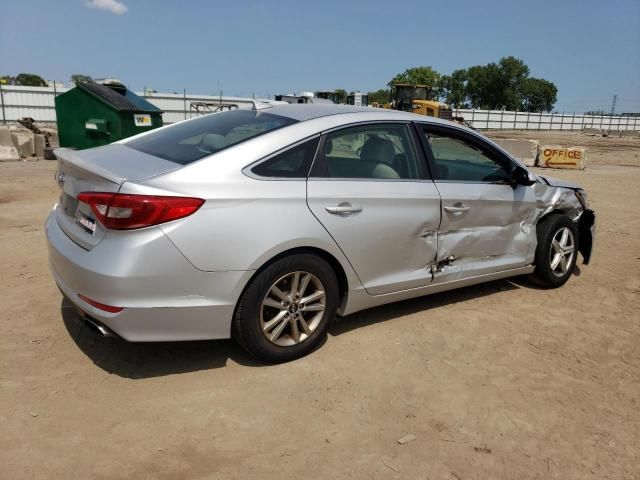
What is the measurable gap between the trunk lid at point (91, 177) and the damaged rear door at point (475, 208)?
2036 millimetres

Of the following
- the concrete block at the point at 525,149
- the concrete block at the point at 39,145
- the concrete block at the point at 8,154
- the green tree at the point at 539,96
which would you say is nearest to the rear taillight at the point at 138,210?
the concrete block at the point at 8,154

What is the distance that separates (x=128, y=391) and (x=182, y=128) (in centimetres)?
193

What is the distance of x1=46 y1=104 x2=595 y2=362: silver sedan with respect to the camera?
281 cm

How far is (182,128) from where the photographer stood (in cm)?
394

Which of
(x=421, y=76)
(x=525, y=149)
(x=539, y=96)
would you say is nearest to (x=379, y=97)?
(x=421, y=76)

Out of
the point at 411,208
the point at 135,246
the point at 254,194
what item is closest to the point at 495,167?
the point at 411,208

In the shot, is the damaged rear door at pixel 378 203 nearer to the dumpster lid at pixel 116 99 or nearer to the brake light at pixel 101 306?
the brake light at pixel 101 306

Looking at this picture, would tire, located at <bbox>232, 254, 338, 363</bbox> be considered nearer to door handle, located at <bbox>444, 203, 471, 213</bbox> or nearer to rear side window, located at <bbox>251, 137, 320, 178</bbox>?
rear side window, located at <bbox>251, 137, 320, 178</bbox>

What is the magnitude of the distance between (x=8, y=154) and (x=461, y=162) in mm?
13578

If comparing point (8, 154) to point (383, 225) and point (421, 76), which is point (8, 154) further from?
point (421, 76)

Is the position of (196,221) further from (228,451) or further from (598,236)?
(598,236)

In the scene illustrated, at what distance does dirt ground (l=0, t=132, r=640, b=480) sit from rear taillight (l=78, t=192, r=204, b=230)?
982 mm

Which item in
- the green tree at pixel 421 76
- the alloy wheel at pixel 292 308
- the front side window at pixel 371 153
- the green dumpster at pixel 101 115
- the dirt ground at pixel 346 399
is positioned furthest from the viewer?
the green tree at pixel 421 76

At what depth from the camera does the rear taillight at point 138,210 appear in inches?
108
